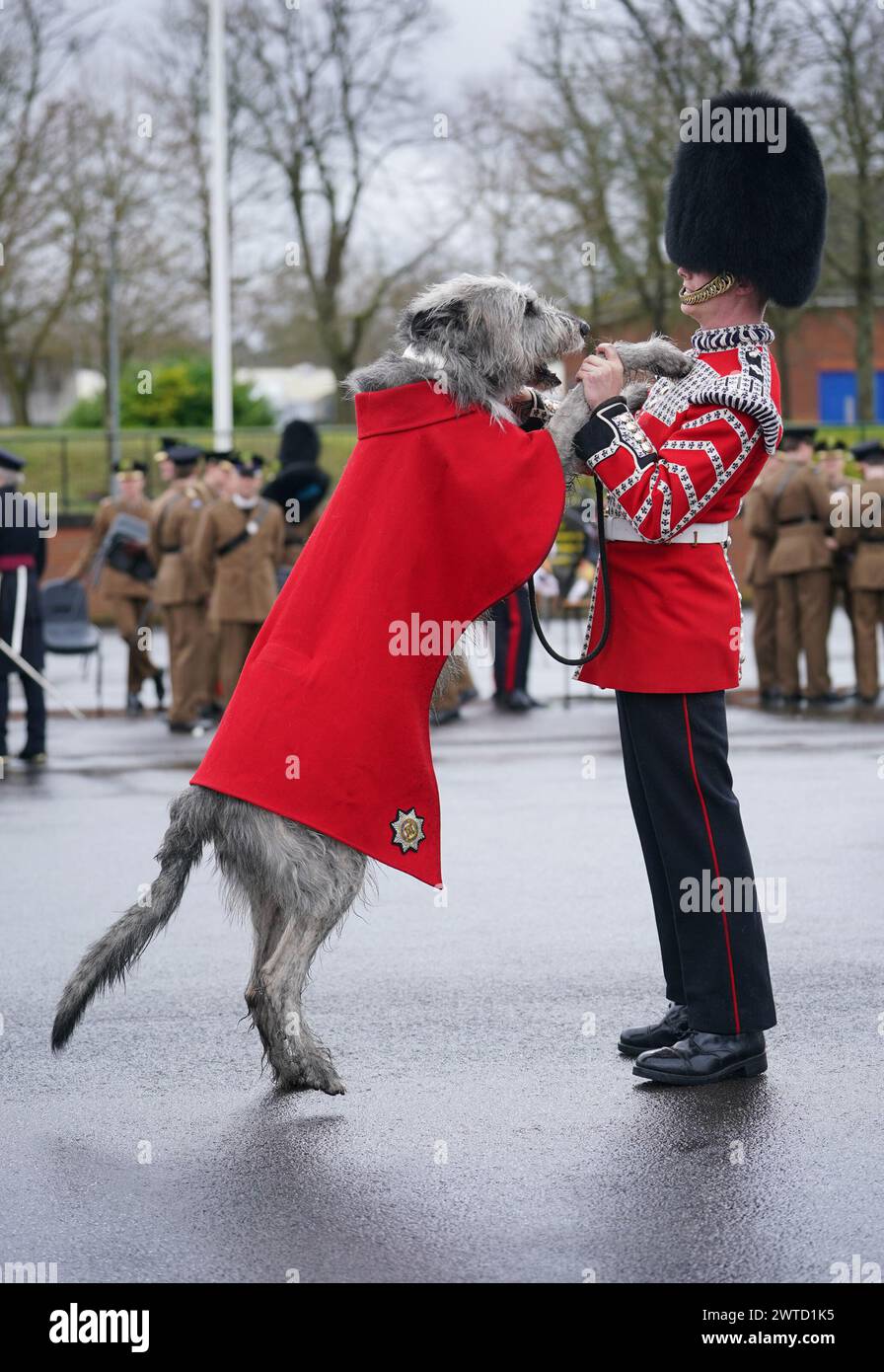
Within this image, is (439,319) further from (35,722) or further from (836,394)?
(836,394)

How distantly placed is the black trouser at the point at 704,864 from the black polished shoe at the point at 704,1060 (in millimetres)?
48

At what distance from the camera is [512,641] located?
1500cm

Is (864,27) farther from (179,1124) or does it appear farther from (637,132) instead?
(179,1124)

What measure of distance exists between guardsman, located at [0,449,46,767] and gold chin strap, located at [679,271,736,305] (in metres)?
8.55

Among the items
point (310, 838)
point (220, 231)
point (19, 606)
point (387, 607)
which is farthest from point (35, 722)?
point (220, 231)

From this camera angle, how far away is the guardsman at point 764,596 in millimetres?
15648

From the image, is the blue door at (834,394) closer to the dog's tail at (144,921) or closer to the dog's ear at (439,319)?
the dog's ear at (439,319)

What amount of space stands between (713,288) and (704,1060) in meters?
2.06

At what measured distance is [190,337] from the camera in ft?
132

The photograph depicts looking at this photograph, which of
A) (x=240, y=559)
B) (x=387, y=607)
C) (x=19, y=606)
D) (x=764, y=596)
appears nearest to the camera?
(x=387, y=607)

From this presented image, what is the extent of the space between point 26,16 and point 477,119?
340 inches

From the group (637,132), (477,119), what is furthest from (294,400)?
(637,132)

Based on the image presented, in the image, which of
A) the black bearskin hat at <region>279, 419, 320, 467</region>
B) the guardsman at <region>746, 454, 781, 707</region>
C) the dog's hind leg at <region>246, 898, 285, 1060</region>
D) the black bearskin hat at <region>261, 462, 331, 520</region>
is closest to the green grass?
the black bearskin hat at <region>279, 419, 320, 467</region>

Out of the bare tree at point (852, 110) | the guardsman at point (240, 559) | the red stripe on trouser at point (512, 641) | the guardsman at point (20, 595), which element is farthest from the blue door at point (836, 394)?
the guardsman at point (20, 595)
